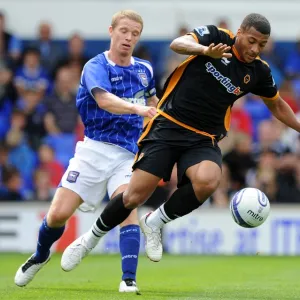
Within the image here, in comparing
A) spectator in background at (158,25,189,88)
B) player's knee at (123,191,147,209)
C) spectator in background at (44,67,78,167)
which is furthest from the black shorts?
spectator in background at (44,67,78,167)

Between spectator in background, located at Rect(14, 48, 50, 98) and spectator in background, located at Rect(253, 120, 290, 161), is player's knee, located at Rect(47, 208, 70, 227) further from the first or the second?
spectator in background, located at Rect(14, 48, 50, 98)

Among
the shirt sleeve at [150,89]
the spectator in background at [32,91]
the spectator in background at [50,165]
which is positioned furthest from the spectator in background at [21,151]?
the shirt sleeve at [150,89]

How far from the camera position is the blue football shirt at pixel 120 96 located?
9.48 m

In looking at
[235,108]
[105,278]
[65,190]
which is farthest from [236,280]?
[235,108]

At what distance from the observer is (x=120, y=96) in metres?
9.51

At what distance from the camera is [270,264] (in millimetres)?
14086

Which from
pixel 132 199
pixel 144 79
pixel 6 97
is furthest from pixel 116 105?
pixel 6 97

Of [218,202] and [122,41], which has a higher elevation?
[122,41]

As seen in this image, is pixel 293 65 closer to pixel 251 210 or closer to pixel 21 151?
pixel 21 151

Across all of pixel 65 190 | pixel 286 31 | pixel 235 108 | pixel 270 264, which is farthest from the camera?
pixel 286 31

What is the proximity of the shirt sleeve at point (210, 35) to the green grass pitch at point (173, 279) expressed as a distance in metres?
2.37

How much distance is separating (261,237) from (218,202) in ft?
3.43

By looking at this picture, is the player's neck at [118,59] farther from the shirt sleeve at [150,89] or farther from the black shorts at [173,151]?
the black shorts at [173,151]

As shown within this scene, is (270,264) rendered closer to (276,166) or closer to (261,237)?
(261,237)
